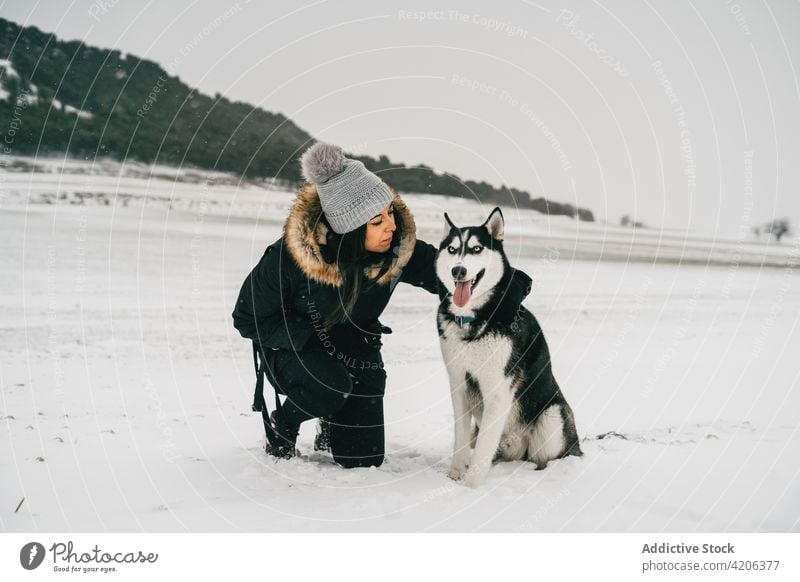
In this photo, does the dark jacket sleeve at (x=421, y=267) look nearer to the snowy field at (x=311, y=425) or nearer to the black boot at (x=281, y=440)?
the snowy field at (x=311, y=425)

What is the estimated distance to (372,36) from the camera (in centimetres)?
421

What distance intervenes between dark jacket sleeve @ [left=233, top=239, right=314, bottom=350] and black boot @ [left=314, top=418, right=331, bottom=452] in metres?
0.44

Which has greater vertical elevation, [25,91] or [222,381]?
[25,91]

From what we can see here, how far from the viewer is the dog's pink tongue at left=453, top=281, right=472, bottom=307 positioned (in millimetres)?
2666

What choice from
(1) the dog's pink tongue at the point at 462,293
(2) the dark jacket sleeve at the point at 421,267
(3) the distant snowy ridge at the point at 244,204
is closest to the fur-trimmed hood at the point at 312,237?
(2) the dark jacket sleeve at the point at 421,267

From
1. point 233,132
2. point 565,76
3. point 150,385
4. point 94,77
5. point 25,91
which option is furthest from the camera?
point 233,132

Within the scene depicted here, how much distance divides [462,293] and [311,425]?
1.49 metres

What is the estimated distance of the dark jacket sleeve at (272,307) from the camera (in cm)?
285

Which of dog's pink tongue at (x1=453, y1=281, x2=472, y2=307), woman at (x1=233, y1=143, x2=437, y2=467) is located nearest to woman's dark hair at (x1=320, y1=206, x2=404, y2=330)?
woman at (x1=233, y1=143, x2=437, y2=467)

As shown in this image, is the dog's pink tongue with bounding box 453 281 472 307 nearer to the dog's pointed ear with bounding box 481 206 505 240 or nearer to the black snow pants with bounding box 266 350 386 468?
the dog's pointed ear with bounding box 481 206 505 240

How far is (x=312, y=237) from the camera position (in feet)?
9.12
